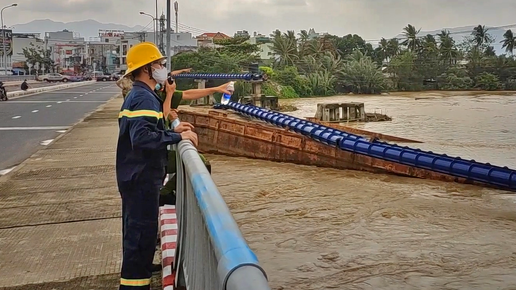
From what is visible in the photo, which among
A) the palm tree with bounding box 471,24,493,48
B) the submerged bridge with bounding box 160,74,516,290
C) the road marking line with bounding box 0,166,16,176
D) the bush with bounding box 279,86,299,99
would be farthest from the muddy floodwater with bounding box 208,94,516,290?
the palm tree with bounding box 471,24,493,48

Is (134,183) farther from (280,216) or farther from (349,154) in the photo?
(349,154)

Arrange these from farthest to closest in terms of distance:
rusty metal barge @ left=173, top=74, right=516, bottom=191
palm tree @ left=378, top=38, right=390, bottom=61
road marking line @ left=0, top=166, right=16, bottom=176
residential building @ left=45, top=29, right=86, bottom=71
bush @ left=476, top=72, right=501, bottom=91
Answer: residential building @ left=45, top=29, right=86, bottom=71, palm tree @ left=378, top=38, right=390, bottom=61, bush @ left=476, top=72, right=501, bottom=91, rusty metal barge @ left=173, top=74, right=516, bottom=191, road marking line @ left=0, top=166, right=16, bottom=176

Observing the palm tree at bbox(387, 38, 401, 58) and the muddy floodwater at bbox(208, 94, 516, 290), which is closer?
the muddy floodwater at bbox(208, 94, 516, 290)

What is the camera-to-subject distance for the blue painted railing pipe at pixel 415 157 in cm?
1180

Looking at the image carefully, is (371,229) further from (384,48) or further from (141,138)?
(384,48)

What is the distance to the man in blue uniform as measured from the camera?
12.5 ft

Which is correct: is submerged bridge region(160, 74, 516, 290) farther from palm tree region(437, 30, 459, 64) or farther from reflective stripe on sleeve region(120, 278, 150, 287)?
palm tree region(437, 30, 459, 64)

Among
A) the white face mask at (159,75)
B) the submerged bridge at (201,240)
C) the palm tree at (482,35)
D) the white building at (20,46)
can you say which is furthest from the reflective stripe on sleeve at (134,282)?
the white building at (20,46)

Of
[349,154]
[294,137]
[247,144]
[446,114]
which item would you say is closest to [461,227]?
[349,154]

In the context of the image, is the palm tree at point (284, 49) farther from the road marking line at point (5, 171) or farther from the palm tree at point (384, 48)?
the road marking line at point (5, 171)

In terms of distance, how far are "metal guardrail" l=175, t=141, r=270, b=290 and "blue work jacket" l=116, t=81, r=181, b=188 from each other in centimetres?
17

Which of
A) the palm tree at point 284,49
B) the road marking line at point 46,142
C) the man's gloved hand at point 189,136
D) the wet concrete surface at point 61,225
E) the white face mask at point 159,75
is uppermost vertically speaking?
the palm tree at point 284,49

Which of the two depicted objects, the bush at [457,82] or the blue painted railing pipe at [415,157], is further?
the bush at [457,82]

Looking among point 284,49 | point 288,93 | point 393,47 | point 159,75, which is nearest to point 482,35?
point 393,47
